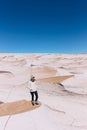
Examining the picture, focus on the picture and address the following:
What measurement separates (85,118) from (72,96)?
120 inches

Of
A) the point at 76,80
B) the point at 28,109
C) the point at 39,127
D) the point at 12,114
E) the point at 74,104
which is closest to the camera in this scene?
the point at 39,127

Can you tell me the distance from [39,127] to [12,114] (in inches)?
49.7

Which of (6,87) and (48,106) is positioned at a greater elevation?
(6,87)

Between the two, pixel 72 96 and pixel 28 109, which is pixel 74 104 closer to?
pixel 72 96

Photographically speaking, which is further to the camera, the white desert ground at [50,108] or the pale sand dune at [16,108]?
the pale sand dune at [16,108]

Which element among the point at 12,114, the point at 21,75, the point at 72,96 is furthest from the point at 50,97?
the point at 21,75

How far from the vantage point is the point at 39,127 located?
6.99 metres

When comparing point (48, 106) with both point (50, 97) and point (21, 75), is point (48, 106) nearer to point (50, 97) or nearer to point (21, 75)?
point (50, 97)

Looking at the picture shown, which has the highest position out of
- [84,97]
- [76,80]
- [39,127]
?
[76,80]

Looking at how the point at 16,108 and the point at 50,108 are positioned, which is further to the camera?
the point at 50,108

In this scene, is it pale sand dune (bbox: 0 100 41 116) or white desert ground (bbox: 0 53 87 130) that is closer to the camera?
white desert ground (bbox: 0 53 87 130)

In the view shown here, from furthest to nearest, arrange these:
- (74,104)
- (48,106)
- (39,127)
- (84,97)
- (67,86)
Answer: (67,86), (84,97), (74,104), (48,106), (39,127)

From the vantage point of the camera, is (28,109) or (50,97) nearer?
(28,109)

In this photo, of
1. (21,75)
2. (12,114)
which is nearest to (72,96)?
(12,114)
